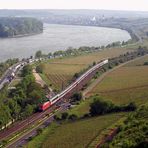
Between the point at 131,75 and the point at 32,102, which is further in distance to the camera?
the point at 131,75

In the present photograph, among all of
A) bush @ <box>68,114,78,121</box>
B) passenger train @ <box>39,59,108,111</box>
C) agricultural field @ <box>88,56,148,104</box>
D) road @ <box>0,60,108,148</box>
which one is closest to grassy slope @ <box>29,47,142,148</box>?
bush @ <box>68,114,78,121</box>

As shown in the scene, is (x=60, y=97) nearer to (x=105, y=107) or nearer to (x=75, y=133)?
(x=105, y=107)

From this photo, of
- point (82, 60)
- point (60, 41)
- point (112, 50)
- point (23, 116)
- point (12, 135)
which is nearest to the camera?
point (12, 135)

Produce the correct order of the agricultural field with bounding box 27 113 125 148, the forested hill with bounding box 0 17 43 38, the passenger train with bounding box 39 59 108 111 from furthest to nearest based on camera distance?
the forested hill with bounding box 0 17 43 38, the passenger train with bounding box 39 59 108 111, the agricultural field with bounding box 27 113 125 148

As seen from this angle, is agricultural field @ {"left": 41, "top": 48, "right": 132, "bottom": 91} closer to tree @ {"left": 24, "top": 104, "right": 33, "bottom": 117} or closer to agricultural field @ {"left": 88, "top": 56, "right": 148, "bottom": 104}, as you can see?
agricultural field @ {"left": 88, "top": 56, "right": 148, "bottom": 104}

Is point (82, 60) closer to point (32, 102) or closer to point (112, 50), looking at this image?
point (112, 50)

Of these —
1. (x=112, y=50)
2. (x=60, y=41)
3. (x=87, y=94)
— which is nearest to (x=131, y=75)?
(x=87, y=94)

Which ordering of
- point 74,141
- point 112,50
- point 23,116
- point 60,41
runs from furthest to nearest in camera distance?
point 60,41 → point 112,50 → point 23,116 → point 74,141
